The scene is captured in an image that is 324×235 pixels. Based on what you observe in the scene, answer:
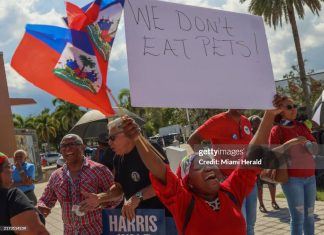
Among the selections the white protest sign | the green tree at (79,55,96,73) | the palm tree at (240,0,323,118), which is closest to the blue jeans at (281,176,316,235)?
the white protest sign

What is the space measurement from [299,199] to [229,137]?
0.83 metres

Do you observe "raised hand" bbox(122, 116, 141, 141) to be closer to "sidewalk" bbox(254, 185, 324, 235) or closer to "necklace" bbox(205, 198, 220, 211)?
"necklace" bbox(205, 198, 220, 211)

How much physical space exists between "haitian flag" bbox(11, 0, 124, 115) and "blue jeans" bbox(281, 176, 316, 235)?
2.16 meters

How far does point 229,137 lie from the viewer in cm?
375

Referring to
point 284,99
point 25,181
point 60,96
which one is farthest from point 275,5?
point 60,96

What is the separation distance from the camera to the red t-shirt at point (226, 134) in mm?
3752

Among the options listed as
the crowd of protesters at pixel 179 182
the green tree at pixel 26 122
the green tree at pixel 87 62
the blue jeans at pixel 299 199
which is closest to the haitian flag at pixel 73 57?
the green tree at pixel 87 62

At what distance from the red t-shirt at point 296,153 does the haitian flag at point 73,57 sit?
2.00 metres

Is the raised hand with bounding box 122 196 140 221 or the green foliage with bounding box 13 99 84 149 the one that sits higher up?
the green foliage with bounding box 13 99 84 149

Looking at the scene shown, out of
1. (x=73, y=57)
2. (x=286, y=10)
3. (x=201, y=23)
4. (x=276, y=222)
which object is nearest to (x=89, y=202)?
(x=73, y=57)

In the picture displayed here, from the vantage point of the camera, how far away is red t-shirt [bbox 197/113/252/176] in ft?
12.3

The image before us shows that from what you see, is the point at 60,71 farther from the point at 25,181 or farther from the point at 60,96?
the point at 25,181
